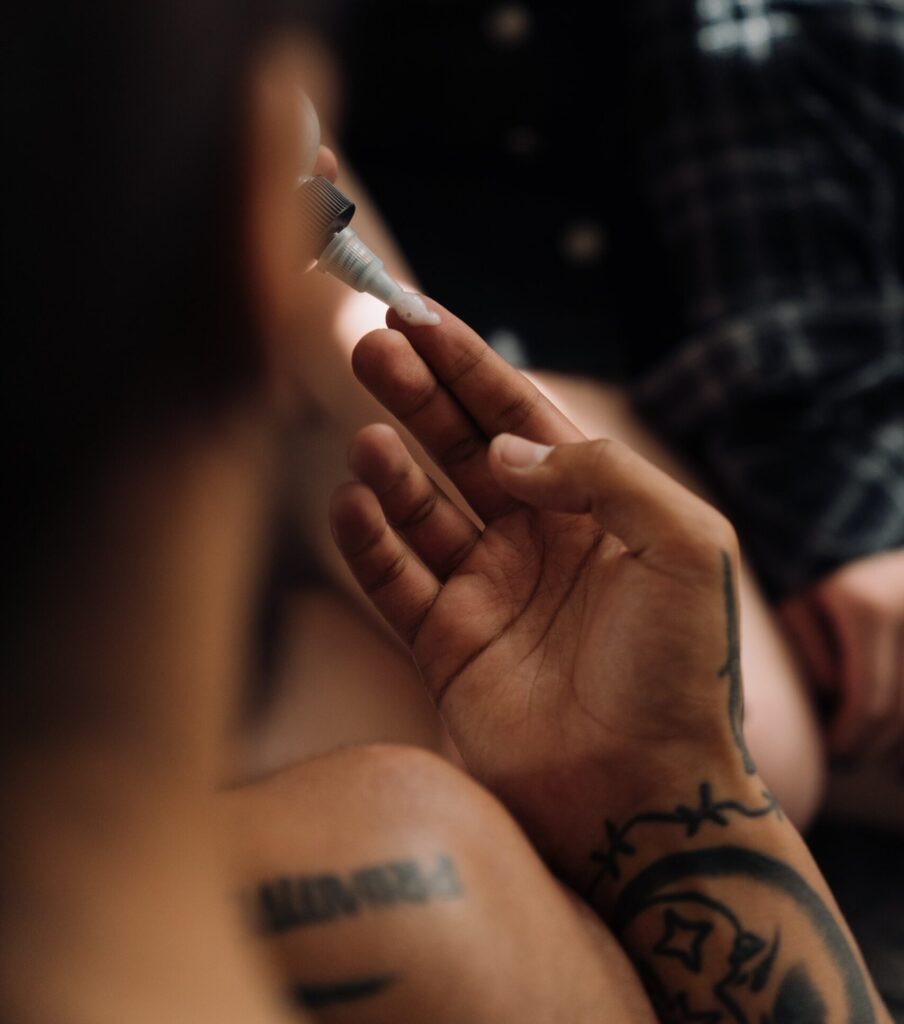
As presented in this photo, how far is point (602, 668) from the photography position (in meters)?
0.46

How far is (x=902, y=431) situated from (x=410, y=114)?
48 centimetres

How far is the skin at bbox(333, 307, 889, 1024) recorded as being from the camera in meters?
0.44

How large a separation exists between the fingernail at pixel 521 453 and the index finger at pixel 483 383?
0.11 feet

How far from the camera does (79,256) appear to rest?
22 cm

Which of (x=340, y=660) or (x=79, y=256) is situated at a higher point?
(x=79, y=256)

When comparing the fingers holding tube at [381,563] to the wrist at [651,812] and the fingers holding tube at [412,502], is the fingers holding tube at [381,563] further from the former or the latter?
the wrist at [651,812]

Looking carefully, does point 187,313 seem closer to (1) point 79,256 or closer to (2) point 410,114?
(1) point 79,256

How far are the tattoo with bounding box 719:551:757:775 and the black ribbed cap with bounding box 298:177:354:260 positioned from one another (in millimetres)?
244

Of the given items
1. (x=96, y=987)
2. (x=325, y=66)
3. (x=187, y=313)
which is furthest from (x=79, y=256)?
(x=96, y=987)

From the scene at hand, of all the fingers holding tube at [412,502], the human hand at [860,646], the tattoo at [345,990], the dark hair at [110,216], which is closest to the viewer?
the dark hair at [110,216]

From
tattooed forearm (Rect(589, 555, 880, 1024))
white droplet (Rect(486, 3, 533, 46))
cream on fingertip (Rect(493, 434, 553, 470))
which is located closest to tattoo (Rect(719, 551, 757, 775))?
tattooed forearm (Rect(589, 555, 880, 1024))

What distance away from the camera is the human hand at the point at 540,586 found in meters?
0.44

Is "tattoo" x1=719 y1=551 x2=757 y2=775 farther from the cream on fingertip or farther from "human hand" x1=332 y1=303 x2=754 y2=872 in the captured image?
the cream on fingertip

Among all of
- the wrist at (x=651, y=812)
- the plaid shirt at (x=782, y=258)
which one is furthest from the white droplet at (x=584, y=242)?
the wrist at (x=651, y=812)
